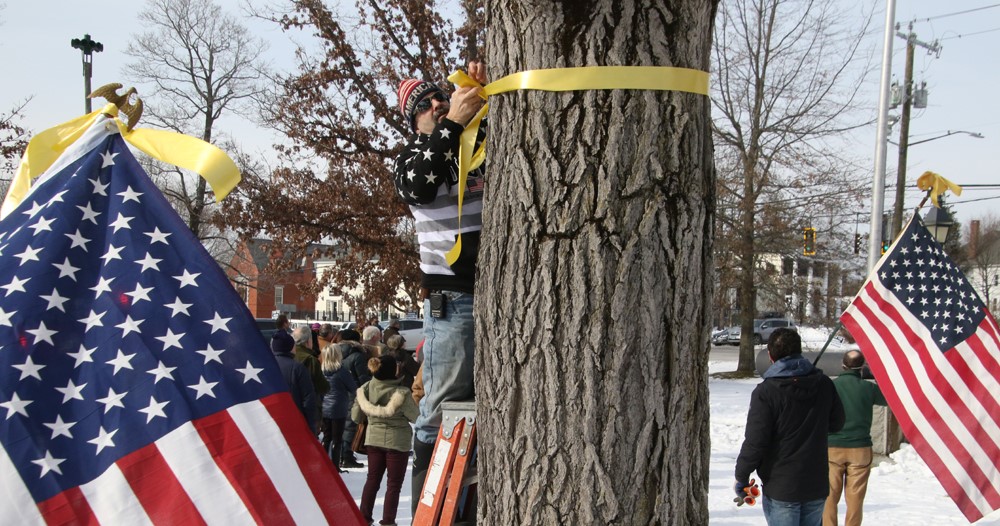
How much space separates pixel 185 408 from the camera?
230 centimetres

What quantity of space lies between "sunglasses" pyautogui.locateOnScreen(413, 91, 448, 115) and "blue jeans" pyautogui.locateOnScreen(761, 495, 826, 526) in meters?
4.01

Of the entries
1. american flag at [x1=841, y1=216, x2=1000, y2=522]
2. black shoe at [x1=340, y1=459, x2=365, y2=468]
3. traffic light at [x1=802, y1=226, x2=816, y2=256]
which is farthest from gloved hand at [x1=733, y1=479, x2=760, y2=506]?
traffic light at [x1=802, y1=226, x2=816, y2=256]

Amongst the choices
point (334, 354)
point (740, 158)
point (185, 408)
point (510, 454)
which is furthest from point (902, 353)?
point (740, 158)

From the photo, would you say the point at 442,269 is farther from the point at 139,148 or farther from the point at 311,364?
the point at 311,364

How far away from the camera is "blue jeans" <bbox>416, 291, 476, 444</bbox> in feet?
11.5

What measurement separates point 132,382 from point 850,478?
6.75 meters

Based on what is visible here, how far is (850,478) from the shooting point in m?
7.59

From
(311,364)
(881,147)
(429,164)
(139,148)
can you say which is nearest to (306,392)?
(311,364)

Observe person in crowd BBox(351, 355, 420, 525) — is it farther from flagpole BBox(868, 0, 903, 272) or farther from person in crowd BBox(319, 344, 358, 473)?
flagpole BBox(868, 0, 903, 272)

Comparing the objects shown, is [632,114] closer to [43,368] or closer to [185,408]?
[185,408]

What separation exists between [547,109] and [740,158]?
22387 millimetres

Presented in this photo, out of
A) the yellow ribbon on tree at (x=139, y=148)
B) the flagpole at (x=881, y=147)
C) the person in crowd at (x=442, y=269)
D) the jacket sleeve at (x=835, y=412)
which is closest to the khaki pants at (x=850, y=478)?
the jacket sleeve at (x=835, y=412)

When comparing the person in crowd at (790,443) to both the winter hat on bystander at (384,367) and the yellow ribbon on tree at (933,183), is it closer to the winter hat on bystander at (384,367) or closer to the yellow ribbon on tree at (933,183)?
the yellow ribbon on tree at (933,183)

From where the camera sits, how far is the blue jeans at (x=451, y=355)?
3.50 meters
